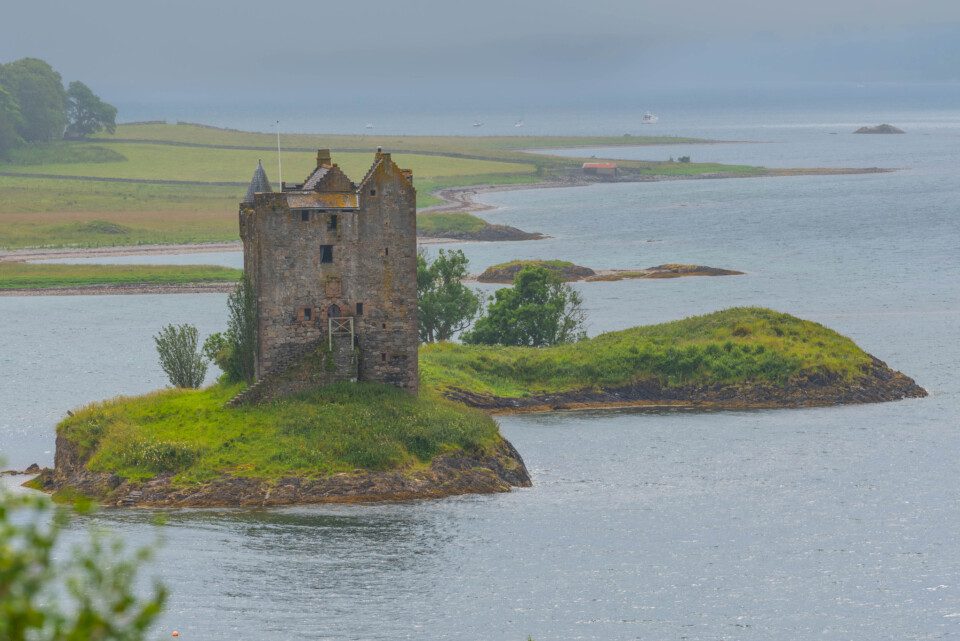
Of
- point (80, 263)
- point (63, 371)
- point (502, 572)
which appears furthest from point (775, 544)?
point (80, 263)

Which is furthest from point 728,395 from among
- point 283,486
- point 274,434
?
point 283,486

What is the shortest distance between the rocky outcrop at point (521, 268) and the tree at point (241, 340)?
230 ft

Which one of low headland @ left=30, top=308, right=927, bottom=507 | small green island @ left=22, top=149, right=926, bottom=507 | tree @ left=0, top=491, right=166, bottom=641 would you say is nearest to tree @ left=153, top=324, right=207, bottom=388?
small green island @ left=22, top=149, right=926, bottom=507

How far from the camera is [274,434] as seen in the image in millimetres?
62688

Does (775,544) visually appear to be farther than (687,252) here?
No

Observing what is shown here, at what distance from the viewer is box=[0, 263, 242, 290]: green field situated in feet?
453

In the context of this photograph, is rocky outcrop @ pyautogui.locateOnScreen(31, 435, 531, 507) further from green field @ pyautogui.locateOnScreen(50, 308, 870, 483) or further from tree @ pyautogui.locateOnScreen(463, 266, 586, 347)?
tree @ pyautogui.locateOnScreen(463, 266, 586, 347)

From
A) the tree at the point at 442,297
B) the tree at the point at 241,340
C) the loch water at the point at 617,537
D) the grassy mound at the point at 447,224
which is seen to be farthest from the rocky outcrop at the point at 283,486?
the grassy mound at the point at 447,224

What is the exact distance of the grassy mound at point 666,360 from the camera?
84375 mm

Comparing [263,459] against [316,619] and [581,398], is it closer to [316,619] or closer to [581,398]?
[316,619]

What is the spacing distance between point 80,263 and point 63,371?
58.7m

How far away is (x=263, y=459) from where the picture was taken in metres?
61.6

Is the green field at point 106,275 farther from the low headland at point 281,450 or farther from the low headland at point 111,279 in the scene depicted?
the low headland at point 281,450

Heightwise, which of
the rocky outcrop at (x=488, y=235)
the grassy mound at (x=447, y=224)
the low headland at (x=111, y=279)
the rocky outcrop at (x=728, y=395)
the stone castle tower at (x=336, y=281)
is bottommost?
the low headland at (x=111, y=279)
